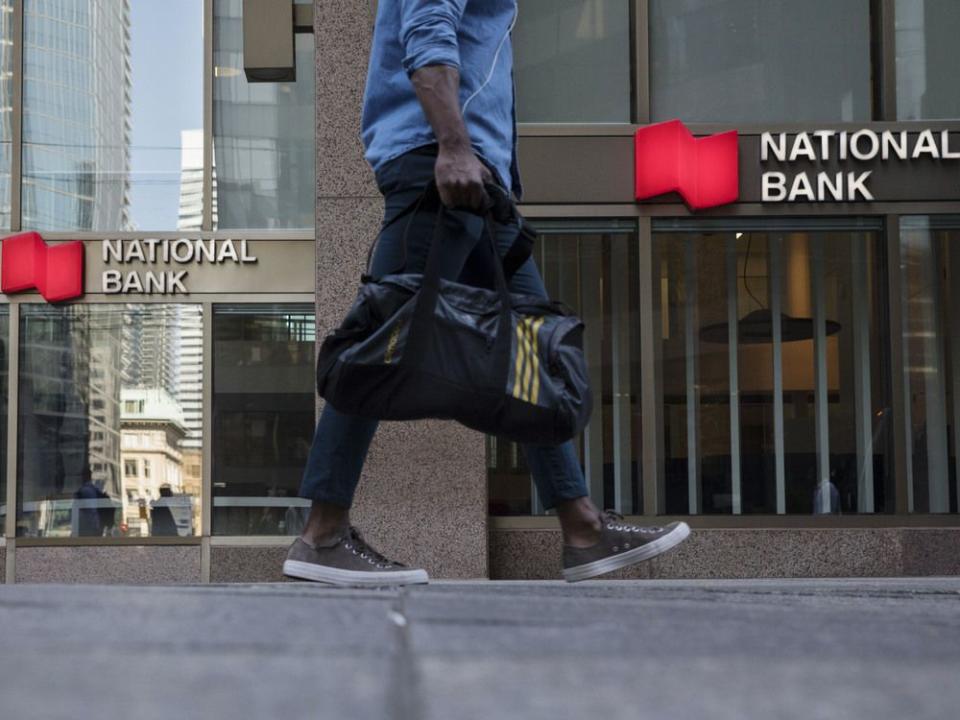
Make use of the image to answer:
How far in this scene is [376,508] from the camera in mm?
8211

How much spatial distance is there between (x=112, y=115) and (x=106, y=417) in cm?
248

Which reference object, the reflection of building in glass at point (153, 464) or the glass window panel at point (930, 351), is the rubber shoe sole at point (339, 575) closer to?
the glass window panel at point (930, 351)

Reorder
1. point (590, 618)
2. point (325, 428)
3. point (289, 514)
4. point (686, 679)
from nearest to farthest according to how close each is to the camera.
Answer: point (686, 679), point (590, 618), point (325, 428), point (289, 514)

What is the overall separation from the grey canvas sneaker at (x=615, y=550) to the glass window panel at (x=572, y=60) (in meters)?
5.40

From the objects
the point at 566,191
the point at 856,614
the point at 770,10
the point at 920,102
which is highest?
the point at 770,10

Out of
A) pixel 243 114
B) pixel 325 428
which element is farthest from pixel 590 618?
pixel 243 114

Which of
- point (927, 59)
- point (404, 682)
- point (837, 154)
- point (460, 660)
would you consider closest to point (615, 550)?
point (460, 660)

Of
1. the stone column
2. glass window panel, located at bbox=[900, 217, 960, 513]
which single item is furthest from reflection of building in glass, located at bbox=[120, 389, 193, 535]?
glass window panel, located at bbox=[900, 217, 960, 513]

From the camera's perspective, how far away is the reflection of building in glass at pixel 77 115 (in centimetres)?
1112

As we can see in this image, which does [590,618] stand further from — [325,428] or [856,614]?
[325,428]

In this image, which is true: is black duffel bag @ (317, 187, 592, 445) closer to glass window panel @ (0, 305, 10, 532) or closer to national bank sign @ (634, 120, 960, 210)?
national bank sign @ (634, 120, 960, 210)

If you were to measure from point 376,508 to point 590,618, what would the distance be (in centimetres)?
642

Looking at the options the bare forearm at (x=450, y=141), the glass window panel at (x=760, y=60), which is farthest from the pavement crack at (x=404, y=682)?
the glass window panel at (x=760, y=60)

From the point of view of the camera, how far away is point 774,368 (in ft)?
29.2
